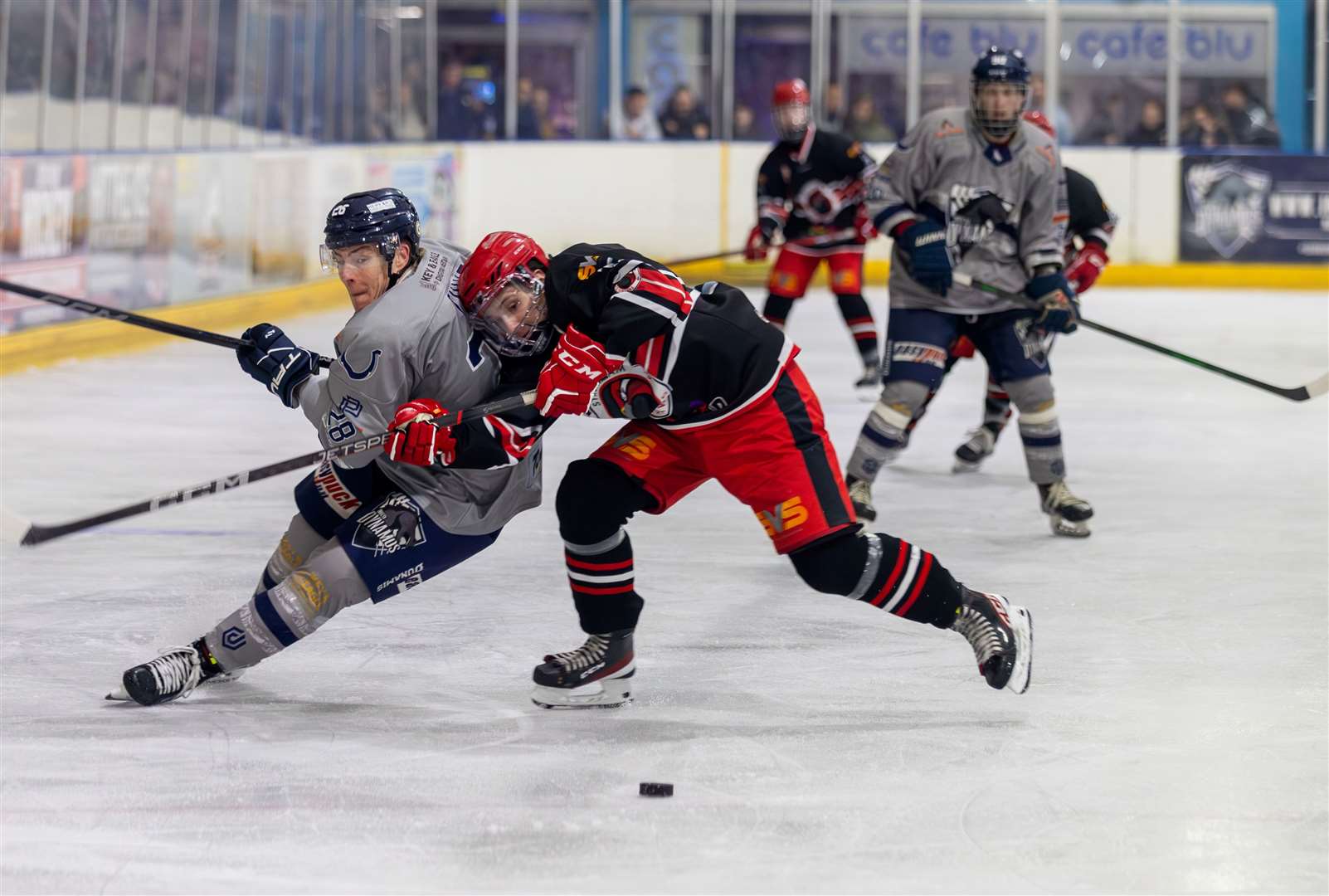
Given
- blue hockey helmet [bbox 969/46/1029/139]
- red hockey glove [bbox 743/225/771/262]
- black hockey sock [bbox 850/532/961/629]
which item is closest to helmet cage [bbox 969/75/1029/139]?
blue hockey helmet [bbox 969/46/1029/139]

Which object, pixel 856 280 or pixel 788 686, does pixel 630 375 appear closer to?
pixel 788 686

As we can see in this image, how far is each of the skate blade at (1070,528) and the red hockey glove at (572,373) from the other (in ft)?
7.05

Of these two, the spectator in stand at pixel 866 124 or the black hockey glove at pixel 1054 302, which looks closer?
the black hockey glove at pixel 1054 302

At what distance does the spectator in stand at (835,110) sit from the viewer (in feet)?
41.2

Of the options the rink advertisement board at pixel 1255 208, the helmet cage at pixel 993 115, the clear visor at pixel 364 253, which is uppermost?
the rink advertisement board at pixel 1255 208

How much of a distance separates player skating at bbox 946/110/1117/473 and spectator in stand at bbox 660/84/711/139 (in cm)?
695

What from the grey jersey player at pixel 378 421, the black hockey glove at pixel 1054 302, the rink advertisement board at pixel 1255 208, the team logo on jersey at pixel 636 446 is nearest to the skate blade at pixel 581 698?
the grey jersey player at pixel 378 421

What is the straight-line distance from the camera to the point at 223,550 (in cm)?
427

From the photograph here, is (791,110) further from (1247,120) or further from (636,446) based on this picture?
(1247,120)

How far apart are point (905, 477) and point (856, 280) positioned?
2165 mm

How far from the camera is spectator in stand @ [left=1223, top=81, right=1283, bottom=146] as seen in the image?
1205cm

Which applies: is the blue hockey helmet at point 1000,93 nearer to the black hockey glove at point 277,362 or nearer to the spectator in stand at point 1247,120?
the black hockey glove at point 277,362

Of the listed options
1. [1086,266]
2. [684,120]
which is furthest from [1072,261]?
[684,120]

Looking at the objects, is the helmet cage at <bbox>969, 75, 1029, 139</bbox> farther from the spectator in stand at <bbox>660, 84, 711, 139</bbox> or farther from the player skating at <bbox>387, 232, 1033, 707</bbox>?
the spectator in stand at <bbox>660, 84, 711, 139</bbox>
